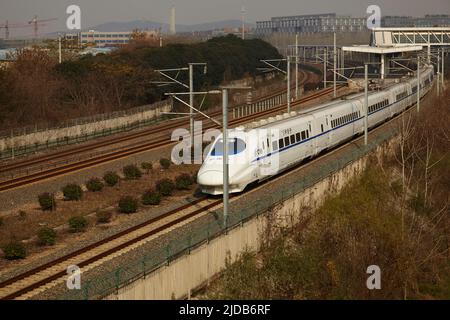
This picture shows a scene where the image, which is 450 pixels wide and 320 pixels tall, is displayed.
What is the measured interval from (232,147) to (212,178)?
1.48 meters

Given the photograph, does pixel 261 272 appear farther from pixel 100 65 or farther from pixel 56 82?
pixel 100 65

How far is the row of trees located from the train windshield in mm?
24207

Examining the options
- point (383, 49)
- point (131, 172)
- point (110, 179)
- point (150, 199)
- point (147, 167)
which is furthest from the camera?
point (383, 49)

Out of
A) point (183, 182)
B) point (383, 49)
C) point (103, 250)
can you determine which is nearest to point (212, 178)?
point (183, 182)

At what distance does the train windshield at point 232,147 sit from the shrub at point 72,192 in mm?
5559

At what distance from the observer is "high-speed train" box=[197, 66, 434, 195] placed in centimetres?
2514

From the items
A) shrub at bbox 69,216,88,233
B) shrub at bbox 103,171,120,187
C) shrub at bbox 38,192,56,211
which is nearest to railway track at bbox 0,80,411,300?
shrub at bbox 69,216,88,233

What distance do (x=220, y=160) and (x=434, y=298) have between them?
26.4ft

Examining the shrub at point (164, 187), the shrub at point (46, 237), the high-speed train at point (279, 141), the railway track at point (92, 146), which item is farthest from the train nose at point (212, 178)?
the railway track at point (92, 146)

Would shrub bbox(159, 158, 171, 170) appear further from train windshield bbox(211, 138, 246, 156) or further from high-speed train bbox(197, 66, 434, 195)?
train windshield bbox(211, 138, 246, 156)

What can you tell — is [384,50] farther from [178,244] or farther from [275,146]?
[178,244]

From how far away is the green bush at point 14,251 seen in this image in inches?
783

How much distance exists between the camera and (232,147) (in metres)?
25.5
